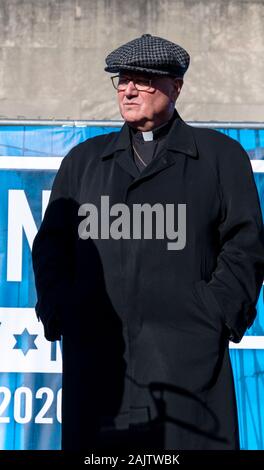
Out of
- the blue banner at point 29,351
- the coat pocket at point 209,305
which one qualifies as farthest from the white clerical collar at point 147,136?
the blue banner at point 29,351

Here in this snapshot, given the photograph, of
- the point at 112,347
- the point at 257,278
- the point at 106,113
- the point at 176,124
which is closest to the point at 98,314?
the point at 112,347

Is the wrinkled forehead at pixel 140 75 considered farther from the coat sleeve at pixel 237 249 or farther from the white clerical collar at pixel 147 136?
the coat sleeve at pixel 237 249

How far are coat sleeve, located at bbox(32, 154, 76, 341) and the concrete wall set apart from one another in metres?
5.34

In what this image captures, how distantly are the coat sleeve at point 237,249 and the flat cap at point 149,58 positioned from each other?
1.16ft

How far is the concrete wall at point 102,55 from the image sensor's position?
8570 millimetres

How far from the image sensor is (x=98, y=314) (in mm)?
3062

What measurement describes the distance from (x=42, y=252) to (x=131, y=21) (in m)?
5.83

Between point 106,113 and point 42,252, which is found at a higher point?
point 106,113

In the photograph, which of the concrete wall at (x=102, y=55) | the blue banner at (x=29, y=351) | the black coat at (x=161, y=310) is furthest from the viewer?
the concrete wall at (x=102, y=55)

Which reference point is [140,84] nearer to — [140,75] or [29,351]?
[140,75]

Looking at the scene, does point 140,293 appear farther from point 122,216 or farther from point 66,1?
point 66,1

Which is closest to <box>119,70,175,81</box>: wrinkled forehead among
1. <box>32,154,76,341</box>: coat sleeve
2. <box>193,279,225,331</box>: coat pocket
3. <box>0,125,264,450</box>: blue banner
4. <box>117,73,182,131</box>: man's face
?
<box>117,73,182,131</box>: man's face

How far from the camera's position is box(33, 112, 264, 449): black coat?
301 cm

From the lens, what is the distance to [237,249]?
3.07 m
